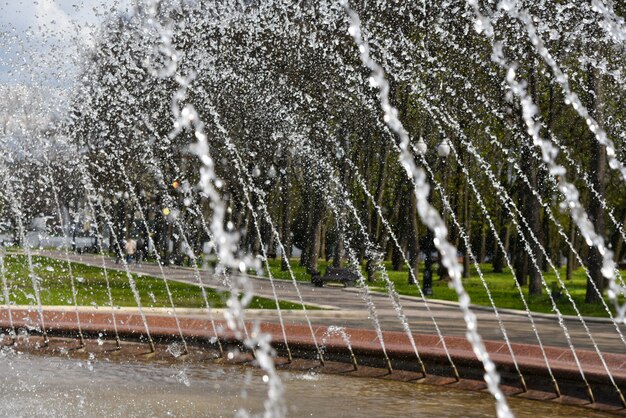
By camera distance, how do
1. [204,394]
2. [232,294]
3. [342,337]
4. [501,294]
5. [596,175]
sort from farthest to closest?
[501,294], [596,175], [232,294], [342,337], [204,394]

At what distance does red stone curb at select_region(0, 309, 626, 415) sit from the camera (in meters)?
8.80

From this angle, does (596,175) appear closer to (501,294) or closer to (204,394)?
(501,294)

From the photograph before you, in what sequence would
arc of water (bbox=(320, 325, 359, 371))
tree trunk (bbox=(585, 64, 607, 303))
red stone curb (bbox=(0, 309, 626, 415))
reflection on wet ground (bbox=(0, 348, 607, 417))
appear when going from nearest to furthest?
reflection on wet ground (bbox=(0, 348, 607, 417)) < red stone curb (bbox=(0, 309, 626, 415)) < arc of water (bbox=(320, 325, 359, 371)) < tree trunk (bbox=(585, 64, 607, 303))

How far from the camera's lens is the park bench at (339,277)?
30.2 m

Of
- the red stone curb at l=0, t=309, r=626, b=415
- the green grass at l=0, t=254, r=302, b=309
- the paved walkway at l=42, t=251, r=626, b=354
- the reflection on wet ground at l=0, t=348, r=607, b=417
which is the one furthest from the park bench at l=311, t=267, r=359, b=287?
the reflection on wet ground at l=0, t=348, r=607, b=417

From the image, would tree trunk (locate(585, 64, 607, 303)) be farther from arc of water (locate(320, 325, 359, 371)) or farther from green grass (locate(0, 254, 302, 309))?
arc of water (locate(320, 325, 359, 371))

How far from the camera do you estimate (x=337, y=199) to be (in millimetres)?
50219

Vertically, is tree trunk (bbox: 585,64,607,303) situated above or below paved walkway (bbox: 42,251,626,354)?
above

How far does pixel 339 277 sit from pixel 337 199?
20.2 metres

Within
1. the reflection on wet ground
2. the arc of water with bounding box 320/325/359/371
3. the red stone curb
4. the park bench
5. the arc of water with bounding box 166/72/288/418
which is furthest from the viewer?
the park bench

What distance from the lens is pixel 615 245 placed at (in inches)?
1566

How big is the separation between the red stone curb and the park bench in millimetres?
16794

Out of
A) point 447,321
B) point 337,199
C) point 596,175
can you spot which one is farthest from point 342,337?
point 337,199

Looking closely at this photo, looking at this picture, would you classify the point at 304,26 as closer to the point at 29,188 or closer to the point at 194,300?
the point at 194,300
